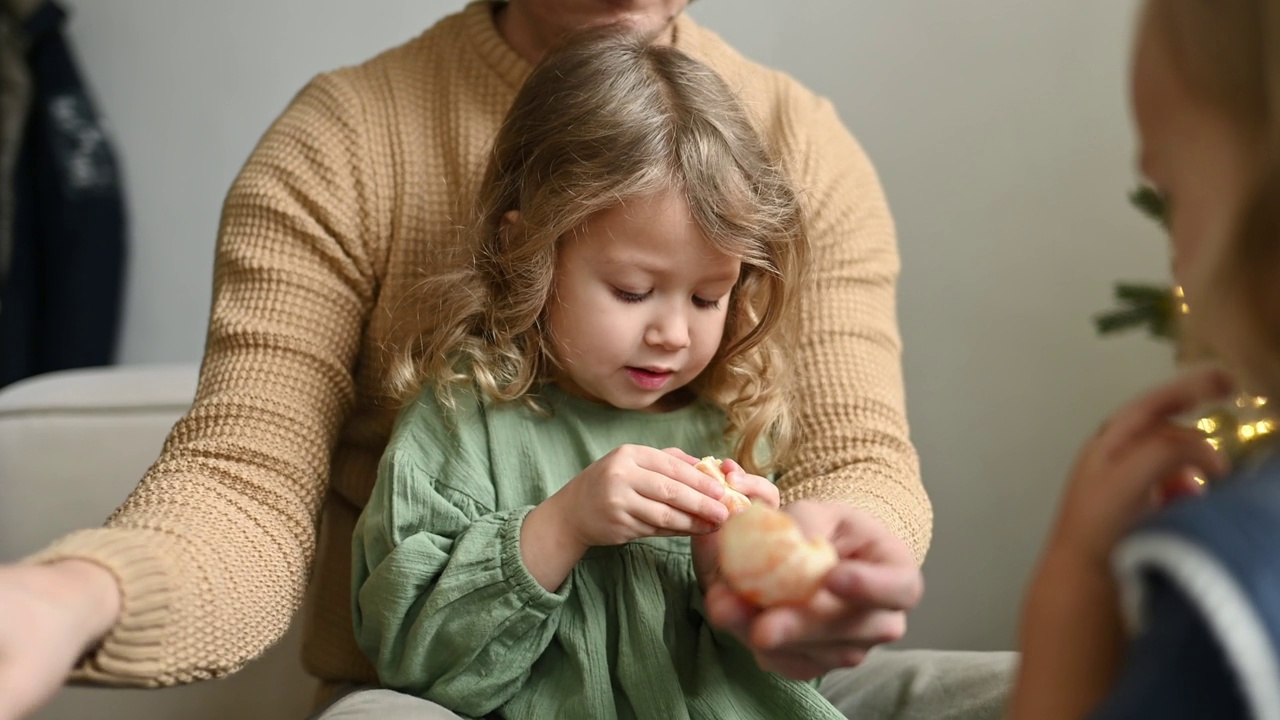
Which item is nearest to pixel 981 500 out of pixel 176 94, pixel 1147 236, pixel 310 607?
pixel 1147 236

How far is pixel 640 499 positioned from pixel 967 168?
1.05 m

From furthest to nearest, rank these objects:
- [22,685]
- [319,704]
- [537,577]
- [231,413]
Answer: [319,704] → [231,413] → [537,577] → [22,685]

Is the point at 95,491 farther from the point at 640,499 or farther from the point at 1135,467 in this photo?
the point at 1135,467

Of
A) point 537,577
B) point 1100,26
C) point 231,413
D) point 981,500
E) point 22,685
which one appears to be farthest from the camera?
point 981,500

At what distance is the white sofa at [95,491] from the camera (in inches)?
55.2

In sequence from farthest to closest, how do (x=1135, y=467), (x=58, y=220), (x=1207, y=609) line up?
(x=58, y=220) < (x=1135, y=467) < (x=1207, y=609)

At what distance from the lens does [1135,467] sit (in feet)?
2.01

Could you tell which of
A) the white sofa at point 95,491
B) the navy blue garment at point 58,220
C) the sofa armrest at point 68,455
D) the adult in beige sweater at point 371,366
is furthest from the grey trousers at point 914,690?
the navy blue garment at point 58,220

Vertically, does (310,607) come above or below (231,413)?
below

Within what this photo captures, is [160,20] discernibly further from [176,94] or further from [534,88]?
[534,88]

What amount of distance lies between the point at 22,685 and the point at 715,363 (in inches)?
23.8

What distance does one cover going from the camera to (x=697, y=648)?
1.00m

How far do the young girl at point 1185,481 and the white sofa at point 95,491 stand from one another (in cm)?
102

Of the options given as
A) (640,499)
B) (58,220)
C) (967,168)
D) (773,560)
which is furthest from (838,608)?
(58,220)
